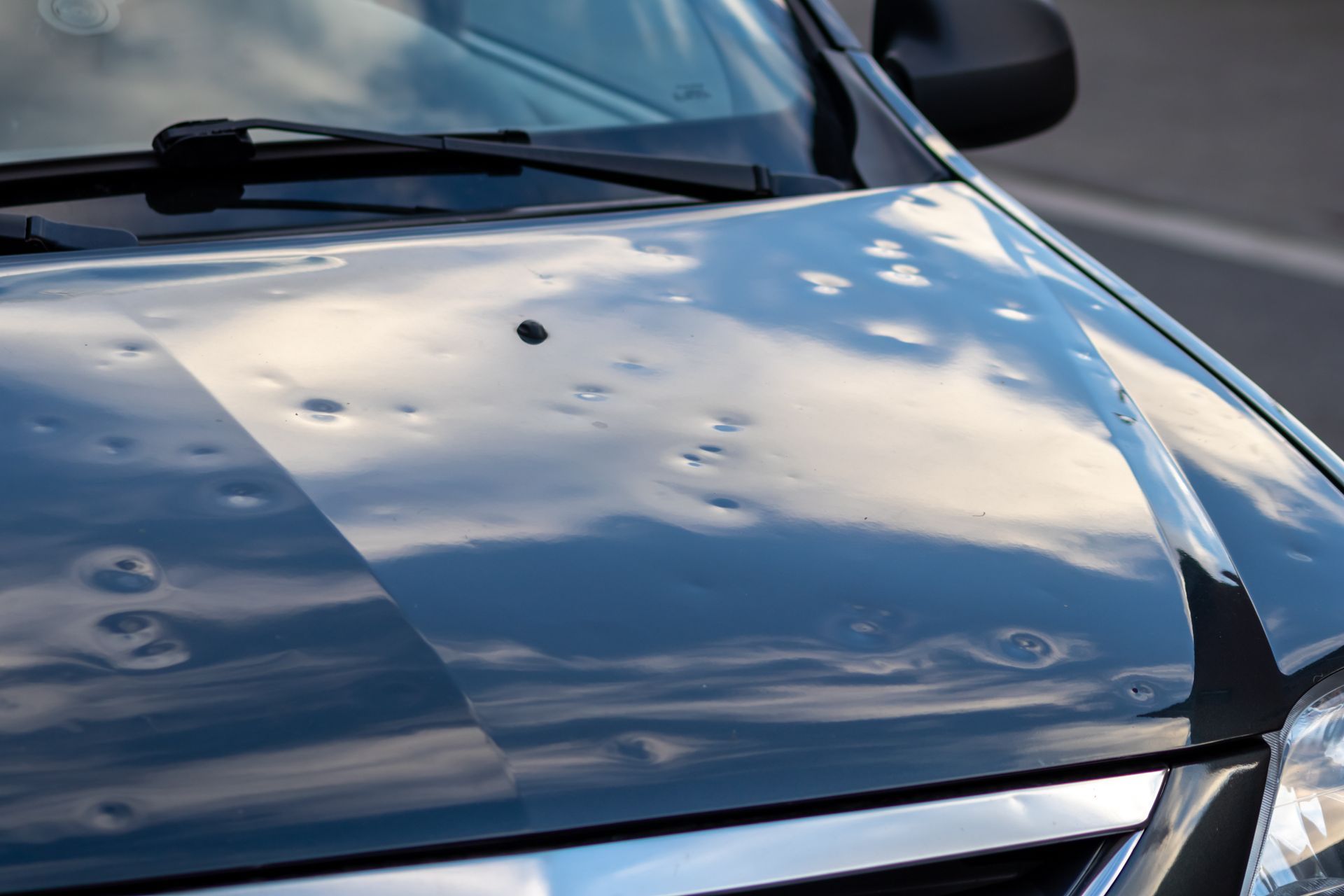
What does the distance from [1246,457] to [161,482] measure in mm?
1079

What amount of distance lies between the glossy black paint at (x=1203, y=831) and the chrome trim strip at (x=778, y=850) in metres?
0.02

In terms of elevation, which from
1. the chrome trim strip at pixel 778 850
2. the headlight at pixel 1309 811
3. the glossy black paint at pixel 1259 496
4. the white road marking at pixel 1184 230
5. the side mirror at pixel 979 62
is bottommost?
the white road marking at pixel 1184 230

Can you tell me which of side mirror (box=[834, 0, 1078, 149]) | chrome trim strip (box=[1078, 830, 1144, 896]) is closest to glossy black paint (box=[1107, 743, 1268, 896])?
chrome trim strip (box=[1078, 830, 1144, 896])

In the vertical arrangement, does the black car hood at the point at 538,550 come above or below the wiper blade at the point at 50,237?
below

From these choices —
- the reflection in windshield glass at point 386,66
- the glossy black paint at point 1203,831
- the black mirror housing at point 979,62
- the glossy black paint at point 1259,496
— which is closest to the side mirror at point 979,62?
the black mirror housing at point 979,62

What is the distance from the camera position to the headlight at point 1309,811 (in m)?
1.34

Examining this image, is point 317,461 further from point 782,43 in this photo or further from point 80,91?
point 782,43

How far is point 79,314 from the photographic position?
156cm

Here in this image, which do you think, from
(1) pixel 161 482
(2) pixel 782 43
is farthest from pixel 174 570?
(2) pixel 782 43

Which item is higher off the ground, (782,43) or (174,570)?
(782,43)

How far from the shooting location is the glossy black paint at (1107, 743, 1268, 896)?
4.09 ft

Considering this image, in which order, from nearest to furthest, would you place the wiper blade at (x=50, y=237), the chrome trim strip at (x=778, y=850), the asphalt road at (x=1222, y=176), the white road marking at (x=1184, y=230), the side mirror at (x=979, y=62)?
the chrome trim strip at (x=778, y=850), the wiper blade at (x=50, y=237), the side mirror at (x=979, y=62), the asphalt road at (x=1222, y=176), the white road marking at (x=1184, y=230)

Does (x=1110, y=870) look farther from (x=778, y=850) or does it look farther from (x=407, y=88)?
(x=407, y=88)

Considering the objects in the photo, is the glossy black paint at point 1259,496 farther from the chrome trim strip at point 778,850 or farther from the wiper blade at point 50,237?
the wiper blade at point 50,237
